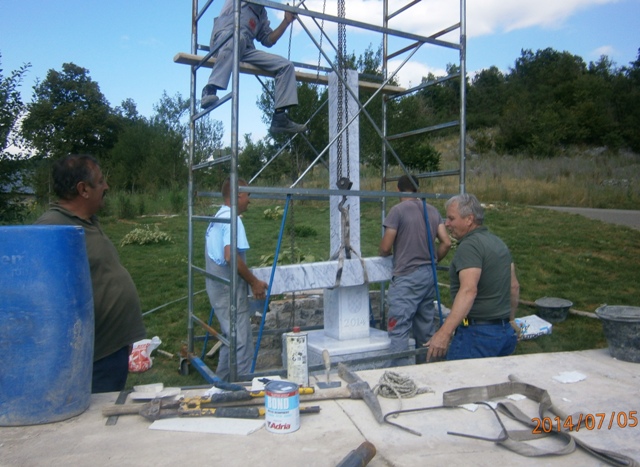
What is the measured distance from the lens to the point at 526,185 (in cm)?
2108

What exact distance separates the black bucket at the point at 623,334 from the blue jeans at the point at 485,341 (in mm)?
672

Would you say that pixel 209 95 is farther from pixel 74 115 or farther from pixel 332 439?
pixel 74 115

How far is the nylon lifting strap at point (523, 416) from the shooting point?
203cm

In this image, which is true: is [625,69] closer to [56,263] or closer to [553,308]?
[553,308]

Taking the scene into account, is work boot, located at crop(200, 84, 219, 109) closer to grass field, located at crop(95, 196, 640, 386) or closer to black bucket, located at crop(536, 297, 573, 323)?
grass field, located at crop(95, 196, 640, 386)

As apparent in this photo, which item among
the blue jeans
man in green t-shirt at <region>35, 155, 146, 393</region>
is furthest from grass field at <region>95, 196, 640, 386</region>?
the blue jeans

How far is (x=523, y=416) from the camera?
2.37 meters

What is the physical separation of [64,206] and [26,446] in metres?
1.49

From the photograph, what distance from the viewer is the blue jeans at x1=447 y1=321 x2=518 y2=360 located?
3.84 metres

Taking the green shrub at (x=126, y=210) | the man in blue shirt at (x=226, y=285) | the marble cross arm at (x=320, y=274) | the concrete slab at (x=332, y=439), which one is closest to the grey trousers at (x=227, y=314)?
the man in blue shirt at (x=226, y=285)

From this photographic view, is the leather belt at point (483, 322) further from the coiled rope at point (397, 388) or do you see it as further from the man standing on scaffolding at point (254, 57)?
the man standing on scaffolding at point (254, 57)

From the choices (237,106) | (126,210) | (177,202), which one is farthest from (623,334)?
(177,202)

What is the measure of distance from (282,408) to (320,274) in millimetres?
2558
